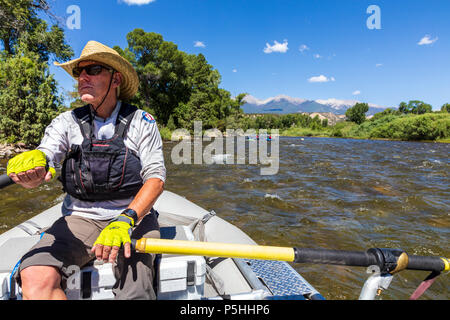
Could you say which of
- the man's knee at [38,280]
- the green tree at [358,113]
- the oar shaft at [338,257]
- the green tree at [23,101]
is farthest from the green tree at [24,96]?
the green tree at [358,113]

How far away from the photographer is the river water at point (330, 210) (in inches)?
125

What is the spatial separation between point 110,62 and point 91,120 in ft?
1.58

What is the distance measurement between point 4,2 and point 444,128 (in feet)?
165

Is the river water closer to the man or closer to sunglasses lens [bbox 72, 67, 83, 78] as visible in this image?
the man

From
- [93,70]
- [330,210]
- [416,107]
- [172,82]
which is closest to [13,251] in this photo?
[93,70]

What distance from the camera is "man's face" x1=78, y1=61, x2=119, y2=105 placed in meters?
1.90

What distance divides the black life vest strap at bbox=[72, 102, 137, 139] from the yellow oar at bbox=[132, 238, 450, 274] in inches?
38.9

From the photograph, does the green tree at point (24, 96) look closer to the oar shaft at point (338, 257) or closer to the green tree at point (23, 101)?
the green tree at point (23, 101)

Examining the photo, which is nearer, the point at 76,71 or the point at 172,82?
the point at 76,71

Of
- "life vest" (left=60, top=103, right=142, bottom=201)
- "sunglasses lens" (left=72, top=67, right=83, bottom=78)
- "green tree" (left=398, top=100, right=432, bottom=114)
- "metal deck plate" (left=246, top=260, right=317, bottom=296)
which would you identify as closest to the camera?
"life vest" (left=60, top=103, right=142, bottom=201)

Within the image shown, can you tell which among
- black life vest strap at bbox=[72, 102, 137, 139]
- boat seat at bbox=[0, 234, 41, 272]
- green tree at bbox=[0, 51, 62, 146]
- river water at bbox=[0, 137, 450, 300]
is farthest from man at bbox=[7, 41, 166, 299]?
green tree at bbox=[0, 51, 62, 146]

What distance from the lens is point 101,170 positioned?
1.79 metres

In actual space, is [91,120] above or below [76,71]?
below

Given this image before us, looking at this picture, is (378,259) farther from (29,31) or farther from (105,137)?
(29,31)
